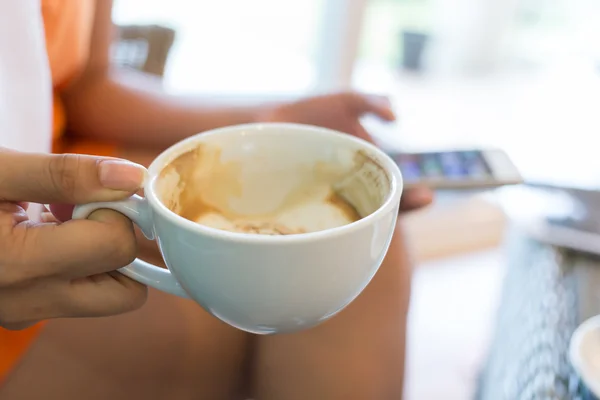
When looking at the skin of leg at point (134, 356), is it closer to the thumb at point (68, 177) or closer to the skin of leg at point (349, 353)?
the skin of leg at point (349, 353)

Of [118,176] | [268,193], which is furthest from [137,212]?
[268,193]

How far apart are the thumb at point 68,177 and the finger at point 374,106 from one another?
0.29m

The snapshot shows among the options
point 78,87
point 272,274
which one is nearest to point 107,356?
point 272,274

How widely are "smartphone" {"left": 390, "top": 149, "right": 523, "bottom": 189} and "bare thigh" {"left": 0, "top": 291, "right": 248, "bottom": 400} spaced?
22 cm

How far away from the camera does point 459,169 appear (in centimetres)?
49

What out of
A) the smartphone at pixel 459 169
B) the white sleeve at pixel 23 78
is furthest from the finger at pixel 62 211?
the smartphone at pixel 459 169

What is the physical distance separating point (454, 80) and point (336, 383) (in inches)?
61.3

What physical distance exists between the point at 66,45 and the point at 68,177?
1.32ft

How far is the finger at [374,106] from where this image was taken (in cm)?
52

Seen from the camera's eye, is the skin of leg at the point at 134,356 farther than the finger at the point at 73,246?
Yes

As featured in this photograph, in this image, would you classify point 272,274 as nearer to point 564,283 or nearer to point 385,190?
point 385,190

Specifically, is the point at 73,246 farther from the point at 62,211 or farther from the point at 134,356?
the point at 134,356

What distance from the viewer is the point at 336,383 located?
1.51 feet

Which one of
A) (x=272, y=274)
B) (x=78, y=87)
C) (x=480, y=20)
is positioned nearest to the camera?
(x=272, y=274)
